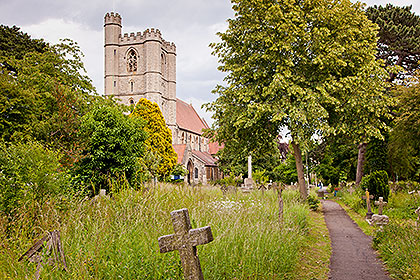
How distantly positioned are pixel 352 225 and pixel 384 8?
1679cm

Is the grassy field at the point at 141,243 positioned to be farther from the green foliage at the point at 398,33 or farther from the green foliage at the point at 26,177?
the green foliage at the point at 398,33

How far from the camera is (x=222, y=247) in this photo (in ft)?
16.1

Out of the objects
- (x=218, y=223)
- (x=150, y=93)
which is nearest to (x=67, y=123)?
(x=218, y=223)

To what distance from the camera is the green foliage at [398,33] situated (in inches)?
869

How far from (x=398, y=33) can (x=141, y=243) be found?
903 inches

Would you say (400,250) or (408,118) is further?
(408,118)

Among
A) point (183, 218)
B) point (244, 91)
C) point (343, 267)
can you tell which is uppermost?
point (244, 91)

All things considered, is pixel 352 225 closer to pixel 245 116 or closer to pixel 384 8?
pixel 245 116

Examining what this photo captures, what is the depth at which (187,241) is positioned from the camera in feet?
11.3

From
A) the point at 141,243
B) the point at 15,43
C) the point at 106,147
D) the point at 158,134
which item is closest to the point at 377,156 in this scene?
the point at 106,147

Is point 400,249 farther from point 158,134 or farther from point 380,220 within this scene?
point 158,134

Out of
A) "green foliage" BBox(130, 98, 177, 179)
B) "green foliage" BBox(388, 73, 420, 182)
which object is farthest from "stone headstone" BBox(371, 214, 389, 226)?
"green foliage" BBox(130, 98, 177, 179)

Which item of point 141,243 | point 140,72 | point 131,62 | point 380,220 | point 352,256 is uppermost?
point 131,62

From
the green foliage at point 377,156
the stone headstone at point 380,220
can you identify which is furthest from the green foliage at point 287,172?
the stone headstone at point 380,220
